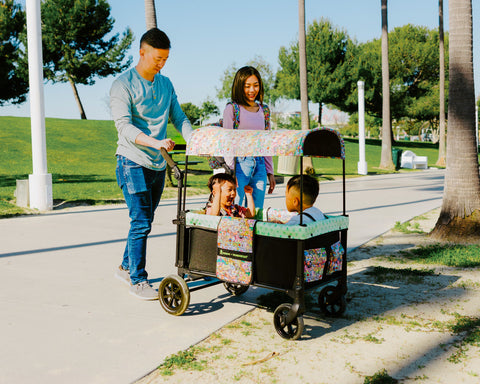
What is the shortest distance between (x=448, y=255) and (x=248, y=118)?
325 cm

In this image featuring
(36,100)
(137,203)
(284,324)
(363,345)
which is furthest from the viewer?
(36,100)

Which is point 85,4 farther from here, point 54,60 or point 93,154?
point 93,154

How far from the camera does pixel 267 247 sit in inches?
148

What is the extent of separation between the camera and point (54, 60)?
45.7 metres

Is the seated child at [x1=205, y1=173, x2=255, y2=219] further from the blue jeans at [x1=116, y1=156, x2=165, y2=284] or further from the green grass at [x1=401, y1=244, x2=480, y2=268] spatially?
the green grass at [x1=401, y1=244, x2=480, y2=268]

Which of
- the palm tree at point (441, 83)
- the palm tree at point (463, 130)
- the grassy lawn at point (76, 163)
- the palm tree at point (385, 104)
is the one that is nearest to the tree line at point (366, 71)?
the grassy lawn at point (76, 163)

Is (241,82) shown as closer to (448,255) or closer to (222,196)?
(222,196)

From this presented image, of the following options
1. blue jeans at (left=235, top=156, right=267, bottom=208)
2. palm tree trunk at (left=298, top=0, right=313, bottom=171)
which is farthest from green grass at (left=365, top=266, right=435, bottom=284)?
palm tree trunk at (left=298, top=0, right=313, bottom=171)

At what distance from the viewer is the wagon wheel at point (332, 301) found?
164 inches

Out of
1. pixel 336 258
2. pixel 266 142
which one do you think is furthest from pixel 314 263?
pixel 266 142

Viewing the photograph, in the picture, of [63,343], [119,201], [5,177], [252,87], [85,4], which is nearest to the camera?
[63,343]

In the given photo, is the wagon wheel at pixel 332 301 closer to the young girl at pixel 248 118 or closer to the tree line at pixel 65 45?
the young girl at pixel 248 118

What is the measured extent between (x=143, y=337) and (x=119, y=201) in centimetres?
828

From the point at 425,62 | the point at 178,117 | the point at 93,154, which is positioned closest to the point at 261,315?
the point at 178,117
